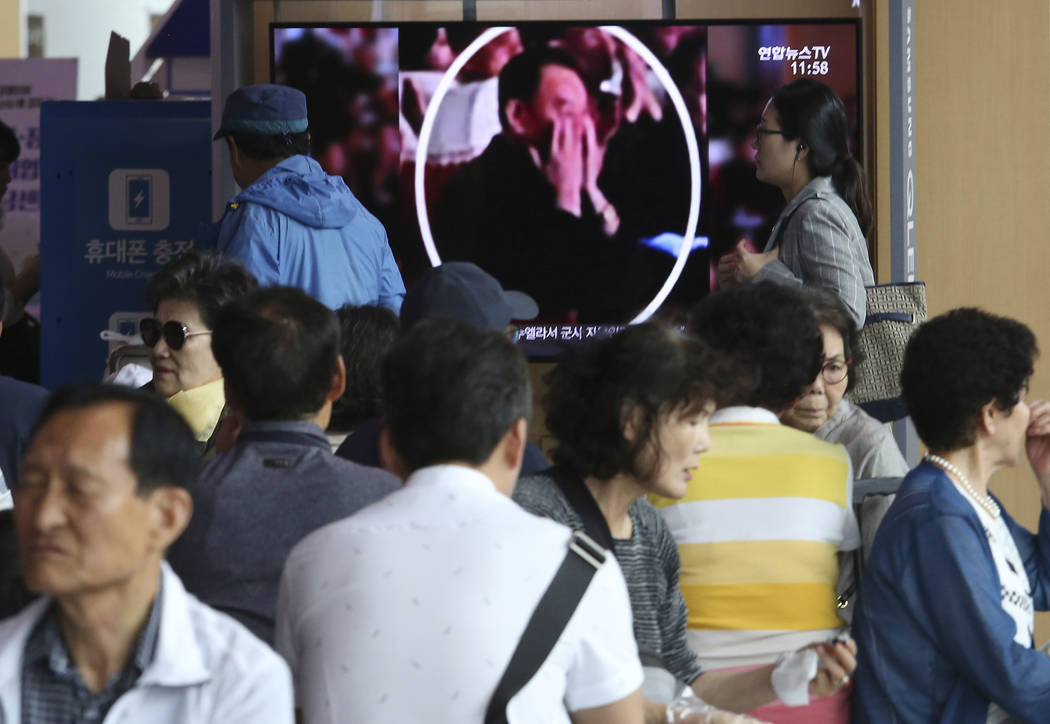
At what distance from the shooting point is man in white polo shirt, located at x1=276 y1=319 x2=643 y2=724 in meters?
1.82

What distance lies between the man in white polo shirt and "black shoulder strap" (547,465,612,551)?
41cm

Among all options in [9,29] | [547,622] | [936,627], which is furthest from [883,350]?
[9,29]

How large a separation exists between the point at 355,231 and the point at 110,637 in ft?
9.16

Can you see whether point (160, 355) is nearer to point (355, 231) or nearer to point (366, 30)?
point (355, 231)

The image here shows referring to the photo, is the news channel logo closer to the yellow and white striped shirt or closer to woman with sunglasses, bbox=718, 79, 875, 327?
woman with sunglasses, bbox=718, 79, 875, 327

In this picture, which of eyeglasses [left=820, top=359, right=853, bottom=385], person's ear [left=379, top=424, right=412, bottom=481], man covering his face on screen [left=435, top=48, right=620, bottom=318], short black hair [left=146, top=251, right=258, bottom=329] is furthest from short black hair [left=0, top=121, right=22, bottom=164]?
person's ear [left=379, top=424, right=412, bottom=481]

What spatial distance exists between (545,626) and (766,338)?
1.26 metres

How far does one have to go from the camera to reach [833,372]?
348 centimetres

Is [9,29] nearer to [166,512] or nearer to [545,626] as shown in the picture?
[166,512]

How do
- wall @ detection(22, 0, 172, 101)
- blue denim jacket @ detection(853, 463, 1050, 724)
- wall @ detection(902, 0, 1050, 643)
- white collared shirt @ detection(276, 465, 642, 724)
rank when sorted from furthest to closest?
wall @ detection(22, 0, 172, 101) → wall @ detection(902, 0, 1050, 643) → blue denim jacket @ detection(853, 463, 1050, 724) → white collared shirt @ detection(276, 465, 642, 724)

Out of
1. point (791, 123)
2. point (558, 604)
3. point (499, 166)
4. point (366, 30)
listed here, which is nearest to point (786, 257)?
point (791, 123)

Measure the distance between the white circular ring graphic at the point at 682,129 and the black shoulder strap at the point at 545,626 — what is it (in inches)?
153

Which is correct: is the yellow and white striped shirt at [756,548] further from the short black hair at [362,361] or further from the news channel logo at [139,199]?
the news channel logo at [139,199]

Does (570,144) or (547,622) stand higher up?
(570,144)
